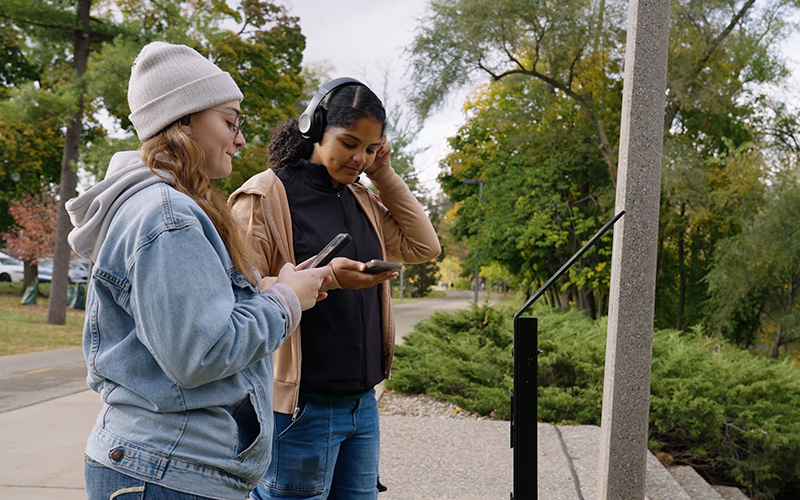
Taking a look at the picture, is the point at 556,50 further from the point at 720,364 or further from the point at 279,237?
the point at 279,237

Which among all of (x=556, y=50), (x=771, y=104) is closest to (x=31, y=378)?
(x=556, y=50)

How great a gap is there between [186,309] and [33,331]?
47.0ft

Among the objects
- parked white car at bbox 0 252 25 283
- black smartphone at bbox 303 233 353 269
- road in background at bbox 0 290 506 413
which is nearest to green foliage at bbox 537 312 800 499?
road in background at bbox 0 290 506 413

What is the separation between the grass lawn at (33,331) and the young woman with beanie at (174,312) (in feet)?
34.5

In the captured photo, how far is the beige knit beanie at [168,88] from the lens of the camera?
1.46 m

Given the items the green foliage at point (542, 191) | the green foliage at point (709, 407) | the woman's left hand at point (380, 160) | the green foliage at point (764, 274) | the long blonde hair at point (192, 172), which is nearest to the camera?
the long blonde hair at point (192, 172)

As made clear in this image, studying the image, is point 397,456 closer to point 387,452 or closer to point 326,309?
point 387,452

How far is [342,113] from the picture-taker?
6.98 feet

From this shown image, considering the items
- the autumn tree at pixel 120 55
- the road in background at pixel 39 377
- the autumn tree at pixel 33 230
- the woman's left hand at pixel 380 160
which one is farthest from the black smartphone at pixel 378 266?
the autumn tree at pixel 33 230

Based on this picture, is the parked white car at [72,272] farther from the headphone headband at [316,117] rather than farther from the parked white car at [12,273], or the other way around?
the headphone headband at [316,117]

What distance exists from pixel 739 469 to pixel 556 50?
39.6ft

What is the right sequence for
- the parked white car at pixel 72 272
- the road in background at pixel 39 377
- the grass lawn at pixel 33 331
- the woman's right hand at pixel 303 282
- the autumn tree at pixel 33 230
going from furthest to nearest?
the parked white car at pixel 72 272
the autumn tree at pixel 33 230
the grass lawn at pixel 33 331
the road in background at pixel 39 377
the woman's right hand at pixel 303 282

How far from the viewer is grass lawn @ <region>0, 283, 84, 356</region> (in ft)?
37.8

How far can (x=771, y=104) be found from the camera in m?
18.6
